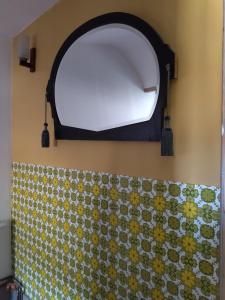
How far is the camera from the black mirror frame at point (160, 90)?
2.81 feet

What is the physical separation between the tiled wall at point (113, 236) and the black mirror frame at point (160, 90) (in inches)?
6.7

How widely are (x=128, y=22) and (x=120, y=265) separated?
0.95m

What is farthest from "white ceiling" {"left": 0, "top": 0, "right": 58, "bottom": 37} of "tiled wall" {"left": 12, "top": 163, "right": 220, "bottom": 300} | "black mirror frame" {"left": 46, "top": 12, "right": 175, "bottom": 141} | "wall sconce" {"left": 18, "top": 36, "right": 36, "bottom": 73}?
"tiled wall" {"left": 12, "top": 163, "right": 220, "bottom": 300}

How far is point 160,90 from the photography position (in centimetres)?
87

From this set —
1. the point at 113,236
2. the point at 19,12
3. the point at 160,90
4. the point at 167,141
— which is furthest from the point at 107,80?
the point at 19,12

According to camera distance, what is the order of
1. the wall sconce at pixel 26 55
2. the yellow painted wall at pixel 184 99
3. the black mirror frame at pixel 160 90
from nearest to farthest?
the yellow painted wall at pixel 184 99
the black mirror frame at pixel 160 90
the wall sconce at pixel 26 55

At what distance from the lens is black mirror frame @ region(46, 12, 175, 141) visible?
857 mm

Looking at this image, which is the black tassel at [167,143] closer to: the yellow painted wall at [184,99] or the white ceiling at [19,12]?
the yellow painted wall at [184,99]

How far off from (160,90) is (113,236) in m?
0.61

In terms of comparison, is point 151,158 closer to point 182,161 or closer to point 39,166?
point 182,161

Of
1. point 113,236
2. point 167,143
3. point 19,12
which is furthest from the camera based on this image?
point 19,12

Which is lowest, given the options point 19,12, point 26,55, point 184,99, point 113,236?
point 113,236

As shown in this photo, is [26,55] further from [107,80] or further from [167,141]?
[167,141]

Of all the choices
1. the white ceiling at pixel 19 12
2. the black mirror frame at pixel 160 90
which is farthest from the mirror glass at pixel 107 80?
the white ceiling at pixel 19 12
